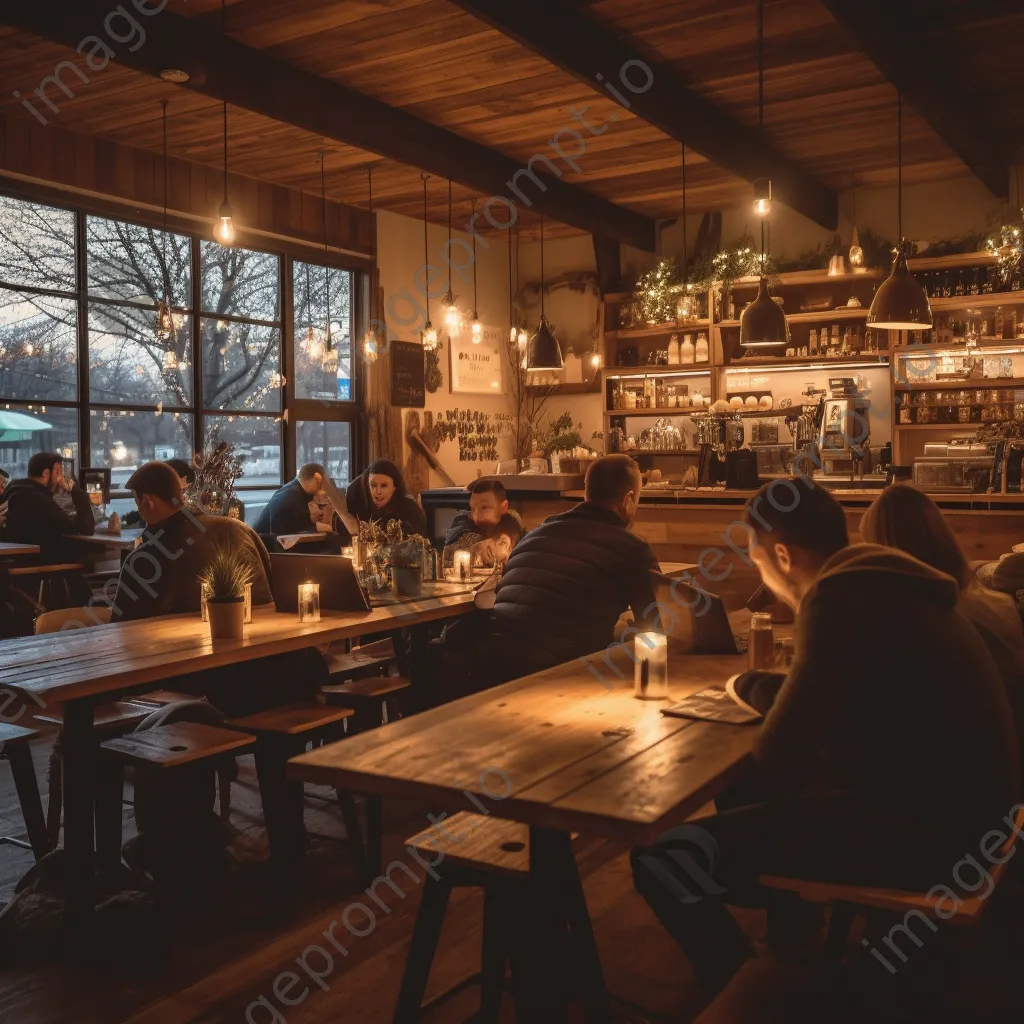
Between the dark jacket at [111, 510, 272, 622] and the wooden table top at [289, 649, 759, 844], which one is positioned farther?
the dark jacket at [111, 510, 272, 622]

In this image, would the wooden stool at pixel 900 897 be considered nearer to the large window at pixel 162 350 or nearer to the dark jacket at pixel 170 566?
the dark jacket at pixel 170 566

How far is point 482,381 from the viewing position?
10641 millimetres

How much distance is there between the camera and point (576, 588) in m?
3.79

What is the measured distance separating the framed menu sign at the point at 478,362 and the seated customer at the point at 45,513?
158 inches

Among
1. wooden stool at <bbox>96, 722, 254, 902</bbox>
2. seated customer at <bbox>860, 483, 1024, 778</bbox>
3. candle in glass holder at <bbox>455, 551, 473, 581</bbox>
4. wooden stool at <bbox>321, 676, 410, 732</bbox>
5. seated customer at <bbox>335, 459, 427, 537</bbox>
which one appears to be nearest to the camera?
seated customer at <bbox>860, 483, 1024, 778</bbox>

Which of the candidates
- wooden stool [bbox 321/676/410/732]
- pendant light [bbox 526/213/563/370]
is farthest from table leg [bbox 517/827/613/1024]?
pendant light [bbox 526/213/563/370]

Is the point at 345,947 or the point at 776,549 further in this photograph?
the point at 345,947

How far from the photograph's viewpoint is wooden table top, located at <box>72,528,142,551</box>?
22.6ft

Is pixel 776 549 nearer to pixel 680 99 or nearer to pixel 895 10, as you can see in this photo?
pixel 895 10

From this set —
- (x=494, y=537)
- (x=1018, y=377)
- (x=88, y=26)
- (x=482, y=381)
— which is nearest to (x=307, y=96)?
(x=88, y=26)

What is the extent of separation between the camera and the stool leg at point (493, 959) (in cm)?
243

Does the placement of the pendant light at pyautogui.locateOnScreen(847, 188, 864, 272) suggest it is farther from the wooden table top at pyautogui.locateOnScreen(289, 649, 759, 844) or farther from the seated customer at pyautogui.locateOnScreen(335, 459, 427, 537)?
the wooden table top at pyautogui.locateOnScreen(289, 649, 759, 844)

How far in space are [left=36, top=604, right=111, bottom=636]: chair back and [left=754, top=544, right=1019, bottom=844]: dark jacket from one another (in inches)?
111

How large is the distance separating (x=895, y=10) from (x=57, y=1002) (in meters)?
5.49
